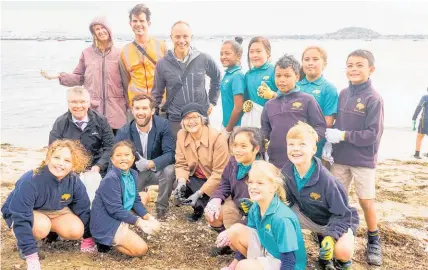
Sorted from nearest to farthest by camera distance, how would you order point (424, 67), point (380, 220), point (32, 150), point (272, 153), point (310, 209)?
point (310, 209) < point (272, 153) < point (380, 220) < point (32, 150) < point (424, 67)

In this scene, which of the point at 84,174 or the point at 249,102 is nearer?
the point at 84,174

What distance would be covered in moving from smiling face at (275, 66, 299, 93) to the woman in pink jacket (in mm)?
2128

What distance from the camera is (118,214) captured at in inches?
148

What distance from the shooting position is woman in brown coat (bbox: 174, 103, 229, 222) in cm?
438

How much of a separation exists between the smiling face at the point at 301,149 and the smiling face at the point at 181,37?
7.01 ft

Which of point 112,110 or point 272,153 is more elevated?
point 112,110

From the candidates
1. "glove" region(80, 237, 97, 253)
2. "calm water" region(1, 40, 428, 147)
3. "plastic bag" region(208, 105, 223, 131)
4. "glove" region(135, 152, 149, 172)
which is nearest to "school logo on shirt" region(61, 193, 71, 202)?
"glove" region(80, 237, 97, 253)

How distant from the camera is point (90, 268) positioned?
3604 mm

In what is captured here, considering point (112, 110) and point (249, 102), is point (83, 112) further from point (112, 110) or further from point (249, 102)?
point (249, 102)

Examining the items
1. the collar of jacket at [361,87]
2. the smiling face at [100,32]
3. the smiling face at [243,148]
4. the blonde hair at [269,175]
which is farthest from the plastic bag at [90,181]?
the collar of jacket at [361,87]

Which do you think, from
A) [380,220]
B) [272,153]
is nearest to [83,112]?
[272,153]

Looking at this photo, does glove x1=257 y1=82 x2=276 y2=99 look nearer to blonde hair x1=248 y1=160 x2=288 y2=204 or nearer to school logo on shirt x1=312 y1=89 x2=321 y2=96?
school logo on shirt x1=312 y1=89 x2=321 y2=96

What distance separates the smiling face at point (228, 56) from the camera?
4.87m

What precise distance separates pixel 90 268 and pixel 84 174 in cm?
103
